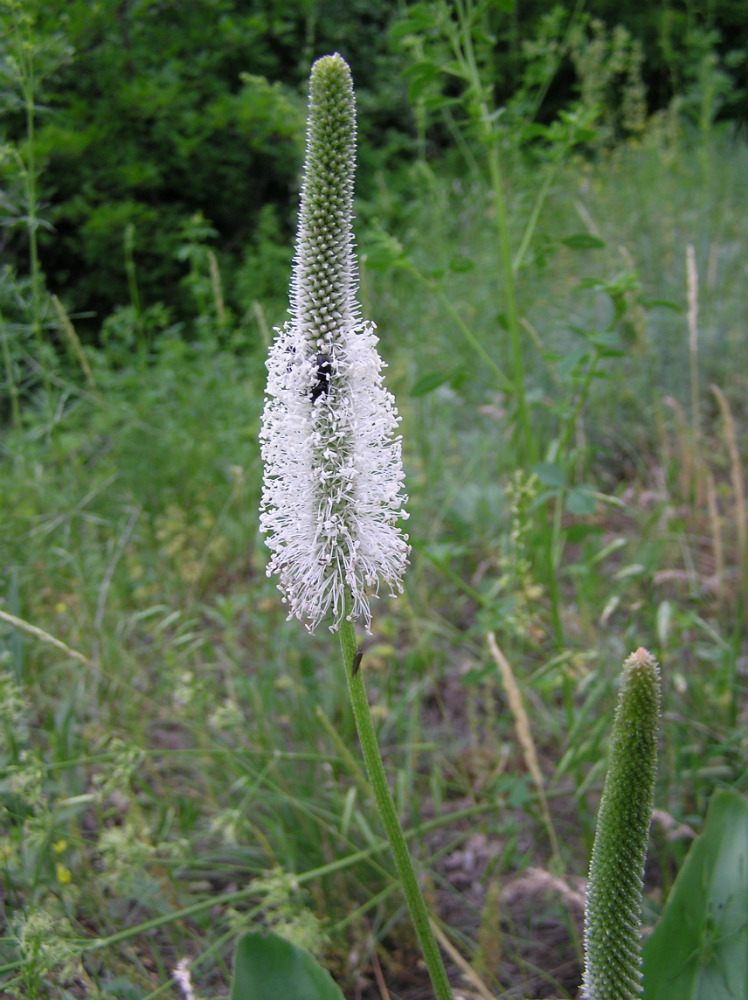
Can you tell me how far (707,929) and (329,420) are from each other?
121 centimetres

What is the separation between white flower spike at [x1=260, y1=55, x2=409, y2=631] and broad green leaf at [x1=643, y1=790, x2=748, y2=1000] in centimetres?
83

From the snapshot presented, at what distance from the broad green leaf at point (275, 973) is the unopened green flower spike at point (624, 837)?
1.68 ft

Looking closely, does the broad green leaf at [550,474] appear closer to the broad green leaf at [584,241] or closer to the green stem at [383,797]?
the broad green leaf at [584,241]

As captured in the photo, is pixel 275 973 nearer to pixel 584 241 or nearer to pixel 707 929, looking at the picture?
pixel 707 929

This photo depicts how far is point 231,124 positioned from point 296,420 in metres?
7.71

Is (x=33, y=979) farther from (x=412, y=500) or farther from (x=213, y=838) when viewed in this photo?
(x=412, y=500)

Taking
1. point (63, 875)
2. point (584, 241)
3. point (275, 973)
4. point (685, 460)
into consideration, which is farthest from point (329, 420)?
point (685, 460)

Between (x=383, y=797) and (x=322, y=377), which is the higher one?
(x=322, y=377)

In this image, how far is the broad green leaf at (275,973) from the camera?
1.37 m

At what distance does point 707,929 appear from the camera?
1444 millimetres

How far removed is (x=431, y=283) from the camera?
8.63 ft

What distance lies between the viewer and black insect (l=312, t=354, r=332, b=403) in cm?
133

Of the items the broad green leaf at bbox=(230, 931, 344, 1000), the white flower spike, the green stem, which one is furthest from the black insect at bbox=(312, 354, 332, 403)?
the broad green leaf at bbox=(230, 931, 344, 1000)

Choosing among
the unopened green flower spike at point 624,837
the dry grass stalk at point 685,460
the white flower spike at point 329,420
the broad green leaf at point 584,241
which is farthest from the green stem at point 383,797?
the dry grass stalk at point 685,460
